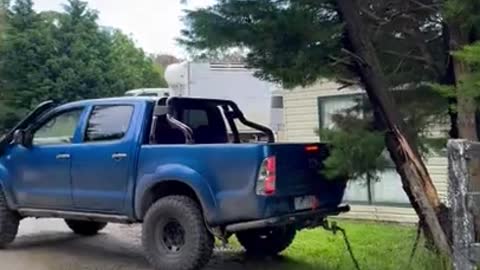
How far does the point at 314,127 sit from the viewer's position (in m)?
12.3

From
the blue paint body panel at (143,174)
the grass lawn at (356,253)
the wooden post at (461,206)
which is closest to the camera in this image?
the wooden post at (461,206)

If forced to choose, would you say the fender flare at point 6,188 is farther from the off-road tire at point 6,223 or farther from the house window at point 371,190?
the house window at point 371,190

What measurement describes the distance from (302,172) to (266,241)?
1.64 m

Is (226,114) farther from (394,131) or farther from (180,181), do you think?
(394,131)

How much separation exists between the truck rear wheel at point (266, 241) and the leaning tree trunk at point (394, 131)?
2150 mm

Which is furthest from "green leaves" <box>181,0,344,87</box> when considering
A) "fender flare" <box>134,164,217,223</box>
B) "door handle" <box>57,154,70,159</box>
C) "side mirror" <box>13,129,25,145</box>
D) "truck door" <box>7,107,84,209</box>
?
"side mirror" <box>13,129,25,145</box>

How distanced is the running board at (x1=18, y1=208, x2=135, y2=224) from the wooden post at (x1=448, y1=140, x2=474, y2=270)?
4.29m

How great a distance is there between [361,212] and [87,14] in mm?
17300

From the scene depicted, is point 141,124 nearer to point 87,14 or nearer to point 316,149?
point 316,149

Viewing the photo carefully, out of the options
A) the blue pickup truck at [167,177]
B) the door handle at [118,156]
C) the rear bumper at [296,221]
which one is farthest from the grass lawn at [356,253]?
the door handle at [118,156]

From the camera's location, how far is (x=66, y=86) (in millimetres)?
24562

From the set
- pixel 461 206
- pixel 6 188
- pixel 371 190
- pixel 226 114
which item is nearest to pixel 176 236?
pixel 226 114

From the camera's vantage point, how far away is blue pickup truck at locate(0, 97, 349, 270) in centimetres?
641

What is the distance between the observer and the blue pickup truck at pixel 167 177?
6.41 metres
